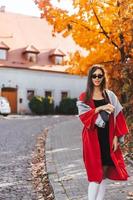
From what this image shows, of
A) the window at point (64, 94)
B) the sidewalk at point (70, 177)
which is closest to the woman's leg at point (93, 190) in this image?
the sidewalk at point (70, 177)

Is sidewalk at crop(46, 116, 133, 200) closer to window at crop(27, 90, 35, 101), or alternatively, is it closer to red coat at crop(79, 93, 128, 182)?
red coat at crop(79, 93, 128, 182)

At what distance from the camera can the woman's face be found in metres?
5.93

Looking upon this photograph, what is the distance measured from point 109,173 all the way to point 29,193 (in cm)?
233

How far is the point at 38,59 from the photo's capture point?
49.1m

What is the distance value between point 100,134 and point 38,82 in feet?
141

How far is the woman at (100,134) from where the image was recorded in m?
5.76

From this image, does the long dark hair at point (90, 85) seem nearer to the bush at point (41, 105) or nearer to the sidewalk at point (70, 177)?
the sidewalk at point (70, 177)

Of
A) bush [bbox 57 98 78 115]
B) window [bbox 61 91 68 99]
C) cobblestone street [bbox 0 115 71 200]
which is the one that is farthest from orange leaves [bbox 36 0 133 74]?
window [bbox 61 91 68 99]

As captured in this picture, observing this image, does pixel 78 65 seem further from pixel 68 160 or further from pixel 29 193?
pixel 29 193

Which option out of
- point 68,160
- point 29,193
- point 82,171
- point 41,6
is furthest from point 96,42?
point 29,193

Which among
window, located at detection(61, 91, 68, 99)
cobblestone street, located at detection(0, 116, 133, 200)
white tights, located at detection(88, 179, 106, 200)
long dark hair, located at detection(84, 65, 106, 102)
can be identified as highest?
long dark hair, located at detection(84, 65, 106, 102)

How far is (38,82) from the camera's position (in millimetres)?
48625

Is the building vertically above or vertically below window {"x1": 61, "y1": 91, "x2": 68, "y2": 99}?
above

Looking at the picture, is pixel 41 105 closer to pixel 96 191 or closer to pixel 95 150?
pixel 96 191
